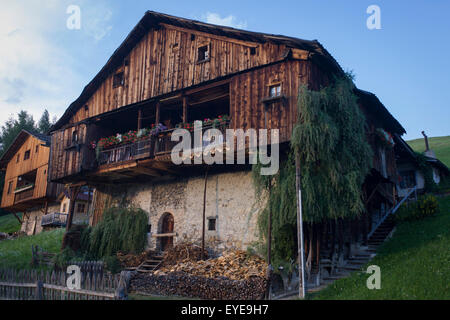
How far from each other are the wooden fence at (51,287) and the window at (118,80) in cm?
1044

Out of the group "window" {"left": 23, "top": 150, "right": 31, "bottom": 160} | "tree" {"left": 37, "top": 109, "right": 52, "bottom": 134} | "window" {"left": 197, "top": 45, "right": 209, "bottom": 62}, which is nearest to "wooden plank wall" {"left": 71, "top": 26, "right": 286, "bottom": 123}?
"window" {"left": 197, "top": 45, "right": 209, "bottom": 62}

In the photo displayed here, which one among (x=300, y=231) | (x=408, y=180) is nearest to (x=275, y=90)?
(x=300, y=231)

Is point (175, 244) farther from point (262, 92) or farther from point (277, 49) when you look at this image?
point (277, 49)

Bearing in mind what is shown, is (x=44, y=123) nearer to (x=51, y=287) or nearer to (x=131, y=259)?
(x=131, y=259)

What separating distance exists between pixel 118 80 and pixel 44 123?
36703 mm

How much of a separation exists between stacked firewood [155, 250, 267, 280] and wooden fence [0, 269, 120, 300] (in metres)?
3.42

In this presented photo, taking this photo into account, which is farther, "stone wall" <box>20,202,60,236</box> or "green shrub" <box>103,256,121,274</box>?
"stone wall" <box>20,202,60,236</box>

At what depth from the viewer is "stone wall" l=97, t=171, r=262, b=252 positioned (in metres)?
14.7

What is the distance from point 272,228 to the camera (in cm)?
1260

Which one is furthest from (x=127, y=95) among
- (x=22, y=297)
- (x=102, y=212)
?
(x=22, y=297)

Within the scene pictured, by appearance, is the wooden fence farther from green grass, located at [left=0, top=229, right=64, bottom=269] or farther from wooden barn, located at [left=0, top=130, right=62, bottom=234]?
wooden barn, located at [left=0, top=130, right=62, bottom=234]

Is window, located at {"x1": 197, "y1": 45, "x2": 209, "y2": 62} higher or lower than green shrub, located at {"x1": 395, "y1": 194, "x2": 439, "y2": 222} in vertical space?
higher

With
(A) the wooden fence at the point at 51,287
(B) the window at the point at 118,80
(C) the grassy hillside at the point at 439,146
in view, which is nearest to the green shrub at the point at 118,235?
(A) the wooden fence at the point at 51,287

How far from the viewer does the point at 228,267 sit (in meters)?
12.9
